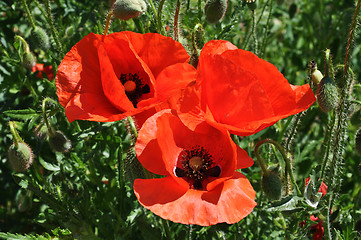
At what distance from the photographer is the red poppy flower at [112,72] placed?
1840mm

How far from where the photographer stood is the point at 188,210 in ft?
5.16

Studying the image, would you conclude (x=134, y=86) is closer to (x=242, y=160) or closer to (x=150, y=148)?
(x=150, y=148)

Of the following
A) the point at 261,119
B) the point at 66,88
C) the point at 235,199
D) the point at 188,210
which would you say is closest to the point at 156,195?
the point at 188,210

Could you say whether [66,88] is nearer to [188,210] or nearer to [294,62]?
[188,210]

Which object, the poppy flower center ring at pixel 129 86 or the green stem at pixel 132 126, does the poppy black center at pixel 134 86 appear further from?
the green stem at pixel 132 126

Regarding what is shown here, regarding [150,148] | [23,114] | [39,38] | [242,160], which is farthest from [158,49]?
[39,38]

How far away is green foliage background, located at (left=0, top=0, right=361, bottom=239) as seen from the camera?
7.63ft

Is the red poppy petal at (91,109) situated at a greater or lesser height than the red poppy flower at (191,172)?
greater

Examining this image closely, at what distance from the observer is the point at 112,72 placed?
1841mm

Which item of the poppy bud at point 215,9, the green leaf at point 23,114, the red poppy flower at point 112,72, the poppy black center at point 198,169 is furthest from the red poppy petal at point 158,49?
the green leaf at point 23,114

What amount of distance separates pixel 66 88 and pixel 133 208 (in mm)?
934

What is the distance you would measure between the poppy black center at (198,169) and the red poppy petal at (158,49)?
0.36 meters

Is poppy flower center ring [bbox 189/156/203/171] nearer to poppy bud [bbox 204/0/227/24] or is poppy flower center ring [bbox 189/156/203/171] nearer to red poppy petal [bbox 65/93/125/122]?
red poppy petal [bbox 65/93/125/122]

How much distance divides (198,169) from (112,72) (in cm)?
50
